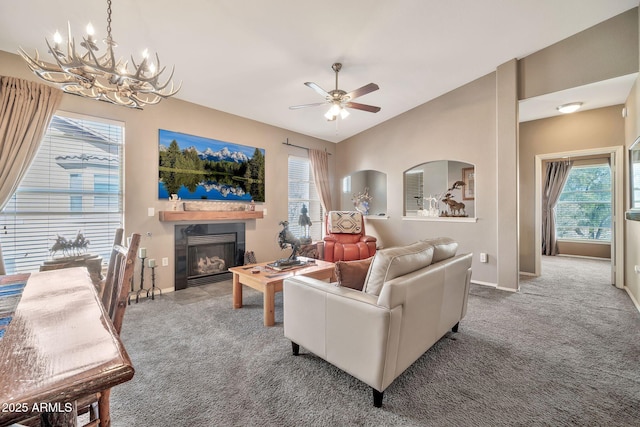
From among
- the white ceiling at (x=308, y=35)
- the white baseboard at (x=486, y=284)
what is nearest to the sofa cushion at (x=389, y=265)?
the white ceiling at (x=308, y=35)

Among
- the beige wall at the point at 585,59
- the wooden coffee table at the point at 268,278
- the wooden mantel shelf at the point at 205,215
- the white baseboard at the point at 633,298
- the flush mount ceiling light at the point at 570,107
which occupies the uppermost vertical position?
the beige wall at the point at 585,59

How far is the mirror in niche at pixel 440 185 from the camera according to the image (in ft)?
18.3

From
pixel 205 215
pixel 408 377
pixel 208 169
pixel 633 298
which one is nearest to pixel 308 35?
pixel 208 169

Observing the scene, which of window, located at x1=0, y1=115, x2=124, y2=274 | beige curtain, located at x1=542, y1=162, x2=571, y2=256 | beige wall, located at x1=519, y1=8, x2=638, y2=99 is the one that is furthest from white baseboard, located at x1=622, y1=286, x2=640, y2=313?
window, located at x1=0, y1=115, x2=124, y2=274

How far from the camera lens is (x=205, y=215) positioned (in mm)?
3930

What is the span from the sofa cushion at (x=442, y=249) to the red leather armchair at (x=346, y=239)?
226 cm

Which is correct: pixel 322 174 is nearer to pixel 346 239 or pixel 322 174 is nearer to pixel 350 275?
pixel 346 239

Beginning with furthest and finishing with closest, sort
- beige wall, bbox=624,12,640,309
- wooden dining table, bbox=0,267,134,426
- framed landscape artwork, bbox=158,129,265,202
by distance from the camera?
1. framed landscape artwork, bbox=158,129,265,202
2. beige wall, bbox=624,12,640,309
3. wooden dining table, bbox=0,267,134,426

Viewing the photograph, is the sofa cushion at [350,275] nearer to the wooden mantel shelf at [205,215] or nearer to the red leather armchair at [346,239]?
the red leather armchair at [346,239]

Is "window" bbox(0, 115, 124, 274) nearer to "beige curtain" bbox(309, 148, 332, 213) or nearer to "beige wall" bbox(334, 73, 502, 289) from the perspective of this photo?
"beige curtain" bbox(309, 148, 332, 213)

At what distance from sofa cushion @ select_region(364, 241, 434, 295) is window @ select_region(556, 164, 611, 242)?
22.9 ft

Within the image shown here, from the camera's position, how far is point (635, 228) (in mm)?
3080

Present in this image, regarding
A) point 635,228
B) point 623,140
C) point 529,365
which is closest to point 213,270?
point 529,365

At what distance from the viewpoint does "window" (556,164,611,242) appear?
600 centimetres
